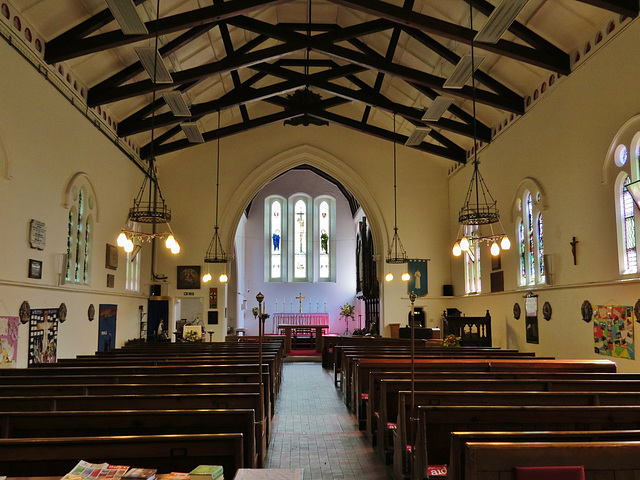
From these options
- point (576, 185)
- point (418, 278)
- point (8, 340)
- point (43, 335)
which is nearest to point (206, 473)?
point (8, 340)

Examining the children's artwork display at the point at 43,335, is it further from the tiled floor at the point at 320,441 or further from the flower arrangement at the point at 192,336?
the tiled floor at the point at 320,441

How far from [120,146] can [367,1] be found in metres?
6.41

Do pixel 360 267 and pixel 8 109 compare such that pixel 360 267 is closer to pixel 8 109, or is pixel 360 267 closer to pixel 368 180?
pixel 368 180

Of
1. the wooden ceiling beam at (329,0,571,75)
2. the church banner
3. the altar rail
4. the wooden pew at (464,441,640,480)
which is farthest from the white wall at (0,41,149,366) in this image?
the altar rail

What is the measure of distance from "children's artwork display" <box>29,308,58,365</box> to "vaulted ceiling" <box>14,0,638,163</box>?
3.30 meters

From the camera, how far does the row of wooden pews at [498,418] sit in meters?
2.28

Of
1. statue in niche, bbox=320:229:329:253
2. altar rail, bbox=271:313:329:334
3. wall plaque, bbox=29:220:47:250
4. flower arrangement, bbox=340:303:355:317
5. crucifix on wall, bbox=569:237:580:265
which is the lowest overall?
altar rail, bbox=271:313:329:334

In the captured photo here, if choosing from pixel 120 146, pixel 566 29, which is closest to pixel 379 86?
pixel 566 29

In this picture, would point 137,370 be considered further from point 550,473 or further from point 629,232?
point 629,232

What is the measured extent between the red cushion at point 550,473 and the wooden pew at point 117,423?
1.59 meters

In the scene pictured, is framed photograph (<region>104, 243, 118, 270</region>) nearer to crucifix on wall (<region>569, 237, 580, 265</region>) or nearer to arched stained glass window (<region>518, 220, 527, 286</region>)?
arched stained glass window (<region>518, 220, 527, 286</region>)

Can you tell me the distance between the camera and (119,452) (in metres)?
2.60

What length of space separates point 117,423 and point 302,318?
57.9 feet

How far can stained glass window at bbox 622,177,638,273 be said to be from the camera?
684 cm
